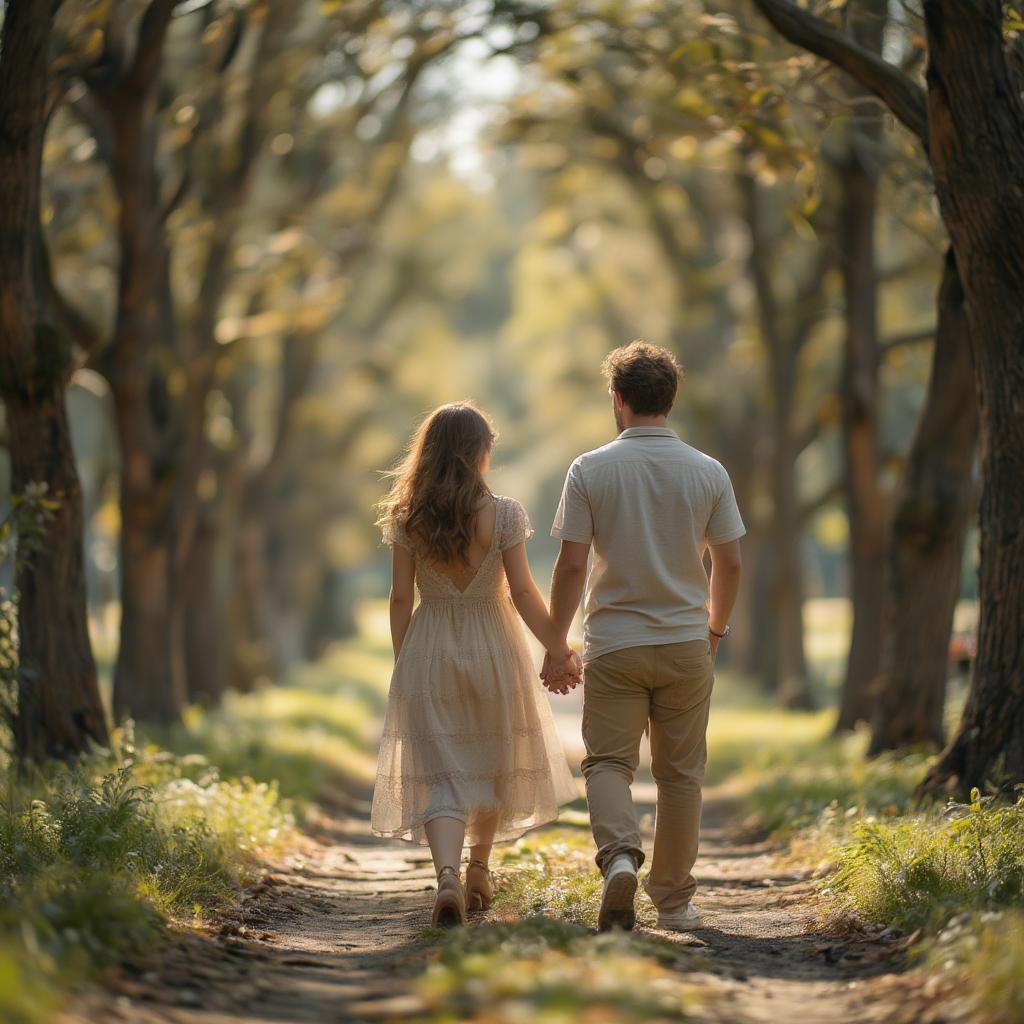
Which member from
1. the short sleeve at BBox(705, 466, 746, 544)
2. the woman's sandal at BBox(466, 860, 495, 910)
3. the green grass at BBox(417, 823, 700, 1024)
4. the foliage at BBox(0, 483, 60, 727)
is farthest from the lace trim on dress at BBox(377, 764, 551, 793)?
the foliage at BBox(0, 483, 60, 727)

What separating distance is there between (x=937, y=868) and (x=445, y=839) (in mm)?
2088

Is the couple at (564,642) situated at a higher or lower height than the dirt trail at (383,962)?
higher

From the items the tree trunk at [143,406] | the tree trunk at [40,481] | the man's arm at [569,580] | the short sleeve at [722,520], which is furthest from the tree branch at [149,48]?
the short sleeve at [722,520]

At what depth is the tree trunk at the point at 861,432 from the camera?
47.9 ft

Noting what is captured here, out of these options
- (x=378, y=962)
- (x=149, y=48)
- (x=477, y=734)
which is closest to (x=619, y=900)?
(x=378, y=962)

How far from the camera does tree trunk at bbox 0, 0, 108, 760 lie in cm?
912

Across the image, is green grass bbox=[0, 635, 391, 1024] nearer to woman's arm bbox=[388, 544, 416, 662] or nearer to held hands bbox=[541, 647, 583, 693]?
woman's arm bbox=[388, 544, 416, 662]

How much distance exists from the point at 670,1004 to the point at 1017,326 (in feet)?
15.2

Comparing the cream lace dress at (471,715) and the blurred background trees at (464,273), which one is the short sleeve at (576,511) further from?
the blurred background trees at (464,273)

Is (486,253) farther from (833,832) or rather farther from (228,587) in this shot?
(833,832)

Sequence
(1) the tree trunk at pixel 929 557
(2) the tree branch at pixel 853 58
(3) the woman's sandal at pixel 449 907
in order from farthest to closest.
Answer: (1) the tree trunk at pixel 929 557
(2) the tree branch at pixel 853 58
(3) the woman's sandal at pixel 449 907

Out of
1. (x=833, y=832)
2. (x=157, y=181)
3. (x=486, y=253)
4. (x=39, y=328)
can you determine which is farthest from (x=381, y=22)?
(x=486, y=253)

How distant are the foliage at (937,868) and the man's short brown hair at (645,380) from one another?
7.23 feet

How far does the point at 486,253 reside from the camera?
1362 inches
